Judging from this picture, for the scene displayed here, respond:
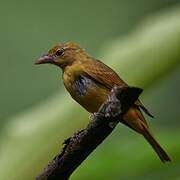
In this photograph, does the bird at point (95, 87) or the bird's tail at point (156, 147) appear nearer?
the bird's tail at point (156, 147)

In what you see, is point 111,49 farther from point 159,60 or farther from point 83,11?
point 83,11

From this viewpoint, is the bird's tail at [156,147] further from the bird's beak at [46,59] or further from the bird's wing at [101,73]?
the bird's beak at [46,59]

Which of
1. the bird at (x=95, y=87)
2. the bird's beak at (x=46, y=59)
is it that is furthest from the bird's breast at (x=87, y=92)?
the bird's beak at (x=46, y=59)

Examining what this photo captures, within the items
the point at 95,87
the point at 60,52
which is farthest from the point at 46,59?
the point at 95,87

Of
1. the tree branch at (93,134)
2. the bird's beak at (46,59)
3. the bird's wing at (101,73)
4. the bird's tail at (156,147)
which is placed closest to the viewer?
the tree branch at (93,134)

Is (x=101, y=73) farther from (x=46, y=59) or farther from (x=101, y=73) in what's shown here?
(x=46, y=59)

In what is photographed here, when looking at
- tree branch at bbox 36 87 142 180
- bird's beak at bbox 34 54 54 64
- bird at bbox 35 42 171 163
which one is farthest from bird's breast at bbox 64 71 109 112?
tree branch at bbox 36 87 142 180
